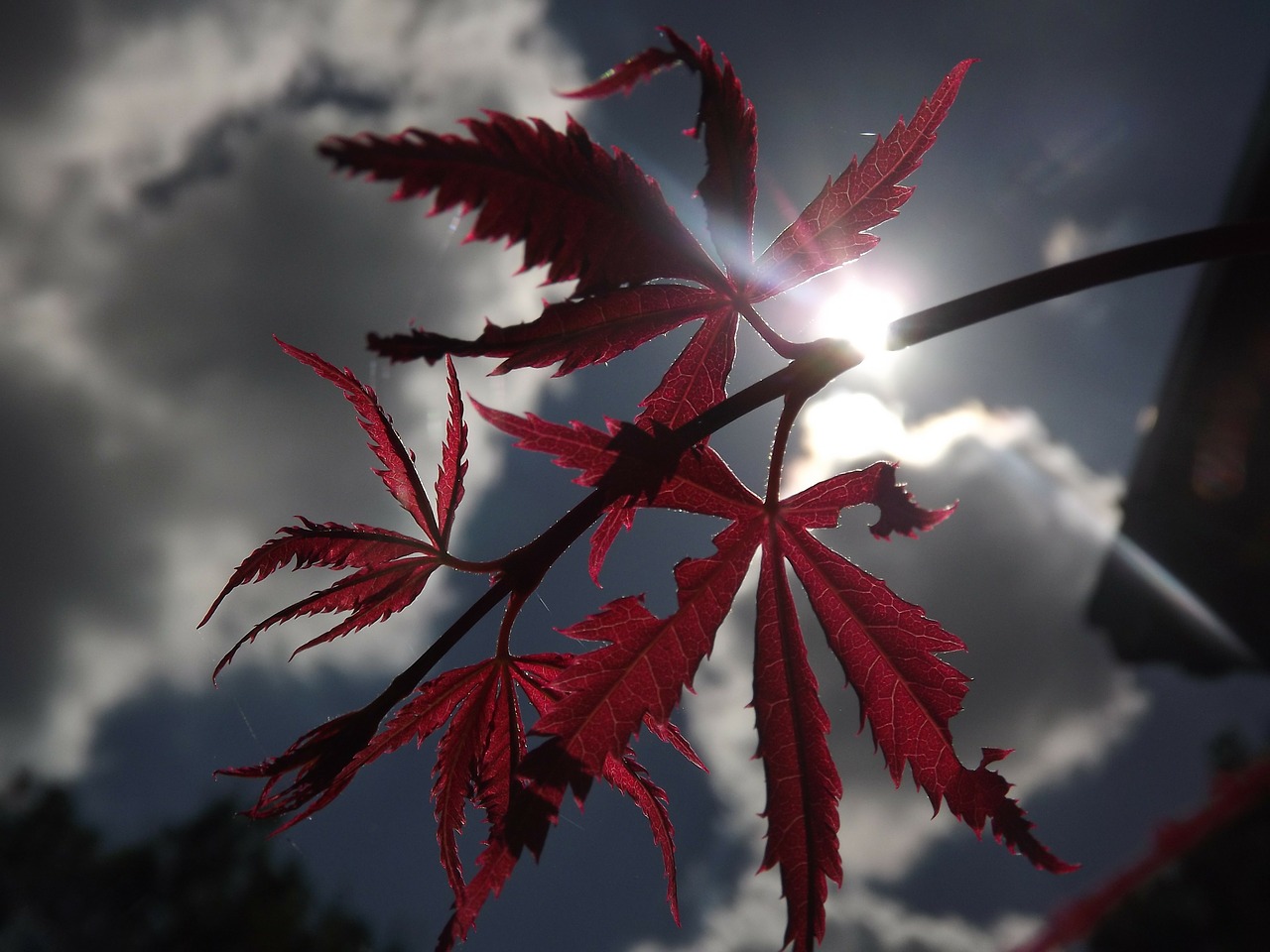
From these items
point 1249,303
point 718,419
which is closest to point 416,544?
point 718,419

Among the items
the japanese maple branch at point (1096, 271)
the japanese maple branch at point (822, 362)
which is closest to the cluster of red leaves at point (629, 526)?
the japanese maple branch at point (822, 362)

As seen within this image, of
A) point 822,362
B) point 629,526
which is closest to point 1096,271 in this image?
point 822,362

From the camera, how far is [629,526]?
0.95 meters

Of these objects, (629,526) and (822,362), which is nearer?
(822,362)

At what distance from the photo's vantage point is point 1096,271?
2.19 ft

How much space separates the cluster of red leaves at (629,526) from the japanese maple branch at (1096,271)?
130 millimetres

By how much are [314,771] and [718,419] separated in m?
0.64

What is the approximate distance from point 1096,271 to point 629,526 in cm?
62

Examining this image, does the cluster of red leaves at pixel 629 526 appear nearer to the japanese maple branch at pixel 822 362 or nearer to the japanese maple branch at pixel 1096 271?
the japanese maple branch at pixel 822 362

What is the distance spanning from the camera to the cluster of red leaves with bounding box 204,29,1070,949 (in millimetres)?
752

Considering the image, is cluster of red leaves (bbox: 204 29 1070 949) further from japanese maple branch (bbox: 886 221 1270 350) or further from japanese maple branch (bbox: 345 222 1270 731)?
japanese maple branch (bbox: 886 221 1270 350)

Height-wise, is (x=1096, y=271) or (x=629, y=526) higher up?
(x=1096, y=271)

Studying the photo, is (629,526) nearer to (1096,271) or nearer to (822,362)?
(822,362)

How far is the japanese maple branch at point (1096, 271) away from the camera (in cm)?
66
